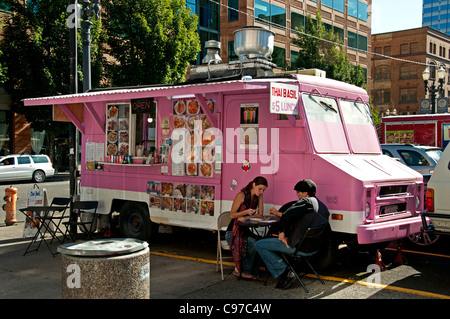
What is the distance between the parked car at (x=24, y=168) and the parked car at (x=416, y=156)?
57.7 ft

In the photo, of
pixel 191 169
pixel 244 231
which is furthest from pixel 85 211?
pixel 244 231

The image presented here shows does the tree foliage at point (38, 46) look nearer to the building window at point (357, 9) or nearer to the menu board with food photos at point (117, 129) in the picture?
the menu board with food photos at point (117, 129)

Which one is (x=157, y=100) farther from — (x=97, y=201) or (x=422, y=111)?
(x=422, y=111)

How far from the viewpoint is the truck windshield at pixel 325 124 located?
22.3 ft

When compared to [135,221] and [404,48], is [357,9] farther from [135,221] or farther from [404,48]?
[135,221]

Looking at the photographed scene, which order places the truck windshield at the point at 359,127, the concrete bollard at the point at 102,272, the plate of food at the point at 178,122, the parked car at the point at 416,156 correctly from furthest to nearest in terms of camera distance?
the parked car at the point at 416,156 → the plate of food at the point at 178,122 → the truck windshield at the point at 359,127 → the concrete bollard at the point at 102,272

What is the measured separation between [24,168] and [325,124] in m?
19.3

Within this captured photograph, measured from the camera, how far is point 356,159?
23.0ft

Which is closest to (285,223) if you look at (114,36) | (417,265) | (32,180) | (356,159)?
(356,159)

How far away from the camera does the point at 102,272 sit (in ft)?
13.6

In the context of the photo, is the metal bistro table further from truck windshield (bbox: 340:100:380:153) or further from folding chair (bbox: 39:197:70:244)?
folding chair (bbox: 39:197:70:244)

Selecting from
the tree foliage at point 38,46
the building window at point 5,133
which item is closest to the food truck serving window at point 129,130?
the tree foliage at point 38,46

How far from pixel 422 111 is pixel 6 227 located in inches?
845

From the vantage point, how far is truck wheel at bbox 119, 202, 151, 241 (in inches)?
337
